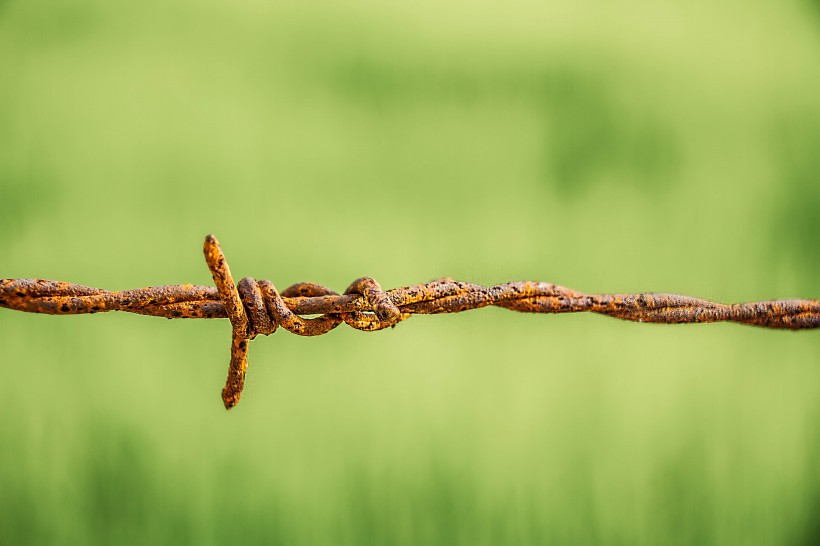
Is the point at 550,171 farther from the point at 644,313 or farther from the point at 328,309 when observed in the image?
the point at 328,309

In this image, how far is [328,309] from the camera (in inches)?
19.6

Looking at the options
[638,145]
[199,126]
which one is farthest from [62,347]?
[638,145]

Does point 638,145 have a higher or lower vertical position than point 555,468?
higher

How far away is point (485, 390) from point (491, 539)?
18 cm

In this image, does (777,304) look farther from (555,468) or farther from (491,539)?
(491,539)

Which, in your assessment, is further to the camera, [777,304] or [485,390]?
Answer: [485,390]

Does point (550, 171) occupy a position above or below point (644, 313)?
above

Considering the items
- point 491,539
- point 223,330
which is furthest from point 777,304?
point 223,330

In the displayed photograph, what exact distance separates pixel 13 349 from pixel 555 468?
650 mm

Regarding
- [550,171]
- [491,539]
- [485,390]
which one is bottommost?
[491,539]

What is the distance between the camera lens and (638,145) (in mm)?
779

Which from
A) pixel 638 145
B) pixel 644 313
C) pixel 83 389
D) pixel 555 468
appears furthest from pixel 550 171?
pixel 83 389

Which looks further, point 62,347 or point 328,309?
point 62,347

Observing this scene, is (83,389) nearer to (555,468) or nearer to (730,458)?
(555,468)
